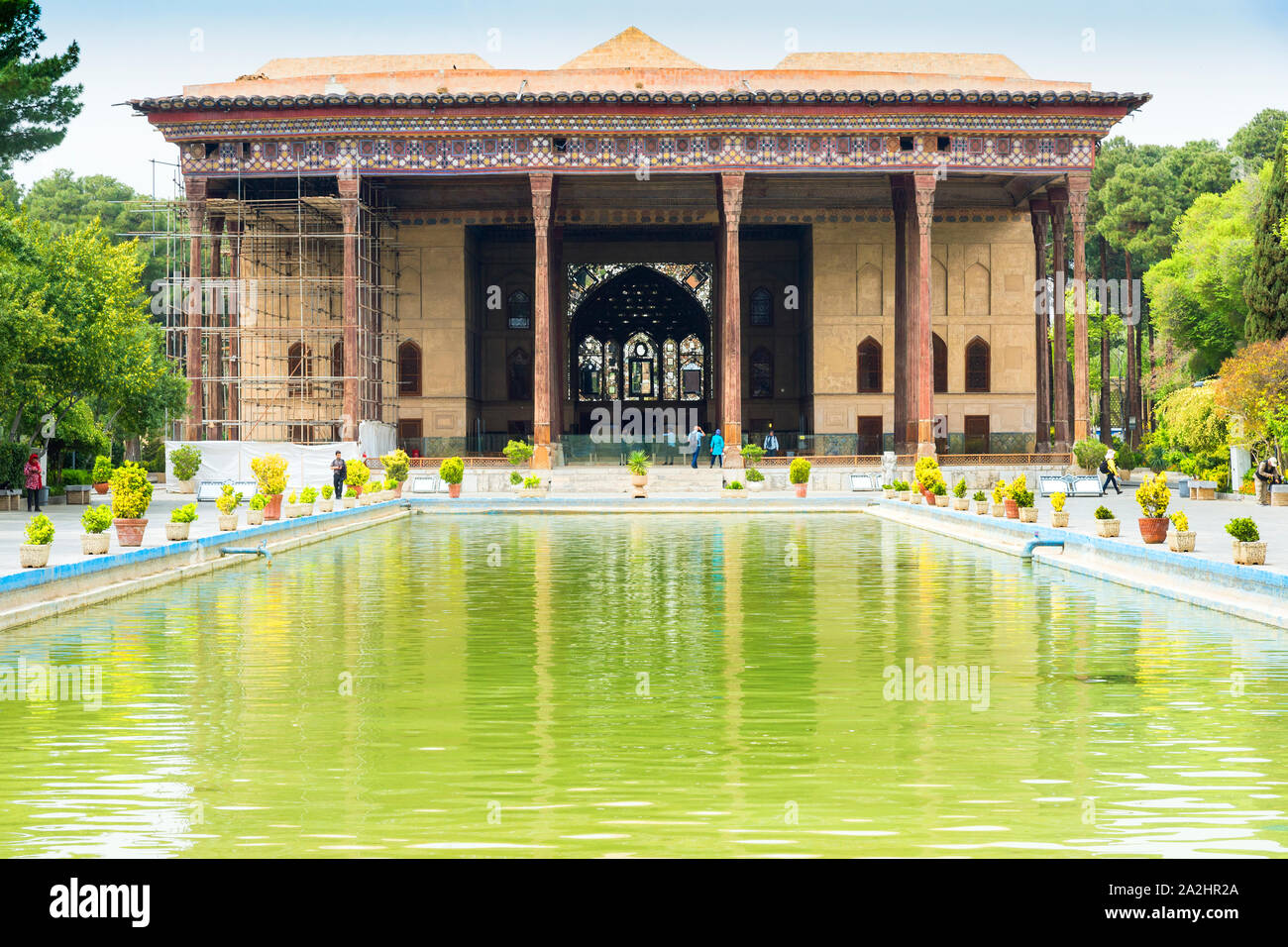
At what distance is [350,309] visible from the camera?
36562 mm

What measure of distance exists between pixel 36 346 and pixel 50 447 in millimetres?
4629

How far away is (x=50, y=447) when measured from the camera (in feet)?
99.5

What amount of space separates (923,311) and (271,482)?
1976 cm

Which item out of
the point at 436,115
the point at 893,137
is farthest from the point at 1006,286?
the point at 436,115

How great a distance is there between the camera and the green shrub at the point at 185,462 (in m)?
35.6

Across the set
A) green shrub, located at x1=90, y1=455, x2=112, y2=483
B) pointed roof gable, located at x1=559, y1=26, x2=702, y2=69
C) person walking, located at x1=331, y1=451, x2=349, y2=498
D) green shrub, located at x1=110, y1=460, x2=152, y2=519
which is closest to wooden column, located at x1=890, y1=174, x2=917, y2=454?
pointed roof gable, located at x1=559, y1=26, x2=702, y2=69

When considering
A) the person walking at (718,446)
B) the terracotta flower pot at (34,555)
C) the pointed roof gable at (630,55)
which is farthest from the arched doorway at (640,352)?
the terracotta flower pot at (34,555)

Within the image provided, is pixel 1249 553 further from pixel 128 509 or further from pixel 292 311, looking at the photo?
pixel 292 311

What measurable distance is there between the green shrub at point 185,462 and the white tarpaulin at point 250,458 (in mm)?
215

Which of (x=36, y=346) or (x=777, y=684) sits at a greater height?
(x=36, y=346)

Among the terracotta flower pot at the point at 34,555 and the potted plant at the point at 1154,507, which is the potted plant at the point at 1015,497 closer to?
the potted plant at the point at 1154,507

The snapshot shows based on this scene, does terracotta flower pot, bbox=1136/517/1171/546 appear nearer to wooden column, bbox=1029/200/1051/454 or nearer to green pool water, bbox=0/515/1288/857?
green pool water, bbox=0/515/1288/857

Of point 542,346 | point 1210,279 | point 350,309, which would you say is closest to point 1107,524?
point 542,346
